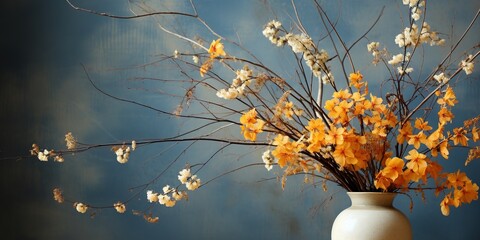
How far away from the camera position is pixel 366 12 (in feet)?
6.71

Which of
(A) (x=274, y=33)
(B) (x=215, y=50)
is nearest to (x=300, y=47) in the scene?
(A) (x=274, y=33)

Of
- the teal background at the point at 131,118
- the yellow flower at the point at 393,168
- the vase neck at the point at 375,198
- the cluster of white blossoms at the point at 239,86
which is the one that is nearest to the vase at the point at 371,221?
the vase neck at the point at 375,198

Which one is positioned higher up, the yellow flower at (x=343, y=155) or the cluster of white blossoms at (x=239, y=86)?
the cluster of white blossoms at (x=239, y=86)

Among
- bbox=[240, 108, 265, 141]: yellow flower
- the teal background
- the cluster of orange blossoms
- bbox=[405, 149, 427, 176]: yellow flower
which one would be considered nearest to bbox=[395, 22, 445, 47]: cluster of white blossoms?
the cluster of orange blossoms

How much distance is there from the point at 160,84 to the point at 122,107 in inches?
5.3

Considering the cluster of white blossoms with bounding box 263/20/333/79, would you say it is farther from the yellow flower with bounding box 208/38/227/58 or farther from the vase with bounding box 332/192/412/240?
the vase with bounding box 332/192/412/240

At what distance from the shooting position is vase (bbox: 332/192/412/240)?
1359mm

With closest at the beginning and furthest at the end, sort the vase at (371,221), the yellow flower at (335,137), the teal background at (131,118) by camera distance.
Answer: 1. the yellow flower at (335,137)
2. the vase at (371,221)
3. the teal background at (131,118)

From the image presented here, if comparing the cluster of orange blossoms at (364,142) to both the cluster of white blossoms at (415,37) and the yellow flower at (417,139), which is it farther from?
the cluster of white blossoms at (415,37)

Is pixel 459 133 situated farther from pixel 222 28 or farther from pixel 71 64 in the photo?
pixel 71 64

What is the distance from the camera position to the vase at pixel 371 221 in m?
1.36

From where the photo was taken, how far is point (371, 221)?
1.37 metres

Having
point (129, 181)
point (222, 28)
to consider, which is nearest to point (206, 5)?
point (222, 28)

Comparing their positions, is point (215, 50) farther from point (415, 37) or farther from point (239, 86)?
point (415, 37)
